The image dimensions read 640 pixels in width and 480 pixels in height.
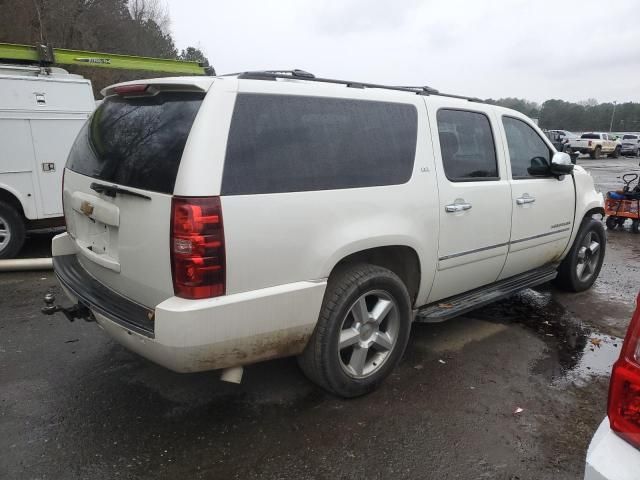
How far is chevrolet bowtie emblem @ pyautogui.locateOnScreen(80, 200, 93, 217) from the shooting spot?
2.85 meters

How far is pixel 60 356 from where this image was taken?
3.58 meters

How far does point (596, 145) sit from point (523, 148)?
32556 mm

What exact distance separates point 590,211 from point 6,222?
6.71 metres

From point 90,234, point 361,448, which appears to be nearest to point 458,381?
point 361,448

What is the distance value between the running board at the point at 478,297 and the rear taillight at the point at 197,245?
172 centimetres

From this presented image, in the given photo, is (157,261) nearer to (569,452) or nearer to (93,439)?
(93,439)

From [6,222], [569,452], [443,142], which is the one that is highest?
[443,142]

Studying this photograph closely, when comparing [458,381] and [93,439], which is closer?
[93,439]

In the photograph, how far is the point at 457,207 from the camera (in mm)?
3387

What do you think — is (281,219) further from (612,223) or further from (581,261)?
(612,223)

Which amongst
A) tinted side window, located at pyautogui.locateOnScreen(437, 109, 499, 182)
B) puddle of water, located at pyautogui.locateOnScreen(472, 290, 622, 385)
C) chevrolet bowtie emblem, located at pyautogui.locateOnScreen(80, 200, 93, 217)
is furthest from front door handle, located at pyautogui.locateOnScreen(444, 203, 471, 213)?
chevrolet bowtie emblem, located at pyautogui.locateOnScreen(80, 200, 93, 217)

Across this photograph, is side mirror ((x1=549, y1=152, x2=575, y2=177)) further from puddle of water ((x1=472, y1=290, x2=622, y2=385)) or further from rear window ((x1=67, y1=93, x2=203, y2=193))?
rear window ((x1=67, y1=93, x2=203, y2=193))

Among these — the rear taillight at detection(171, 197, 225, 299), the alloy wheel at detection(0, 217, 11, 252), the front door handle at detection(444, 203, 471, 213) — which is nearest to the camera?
the rear taillight at detection(171, 197, 225, 299)

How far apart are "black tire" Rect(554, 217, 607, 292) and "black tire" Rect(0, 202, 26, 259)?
20.9ft
